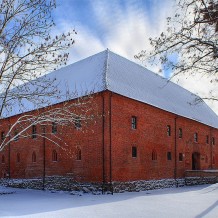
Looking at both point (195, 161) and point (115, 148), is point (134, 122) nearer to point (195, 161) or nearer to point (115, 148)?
point (115, 148)

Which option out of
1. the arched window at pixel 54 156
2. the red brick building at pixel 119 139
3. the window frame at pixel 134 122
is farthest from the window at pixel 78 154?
the window frame at pixel 134 122

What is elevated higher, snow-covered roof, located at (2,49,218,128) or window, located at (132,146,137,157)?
snow-covered roof, located at (2,49,218,128)

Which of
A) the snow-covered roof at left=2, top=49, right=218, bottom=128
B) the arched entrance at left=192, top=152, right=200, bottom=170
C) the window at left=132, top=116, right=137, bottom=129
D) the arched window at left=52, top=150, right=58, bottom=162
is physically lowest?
the arched entrance at left=192, top=152, right=200, bottom=170

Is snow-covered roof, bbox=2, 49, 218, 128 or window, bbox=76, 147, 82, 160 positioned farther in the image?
snow-covered roof, bbox=2, 49, 218, 128

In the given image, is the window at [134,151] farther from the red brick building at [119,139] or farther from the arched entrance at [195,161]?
the arched entrance at [195,161]

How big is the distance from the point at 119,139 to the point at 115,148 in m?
0.77

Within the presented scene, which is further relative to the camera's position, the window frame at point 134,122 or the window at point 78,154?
the window frame at point 134,122

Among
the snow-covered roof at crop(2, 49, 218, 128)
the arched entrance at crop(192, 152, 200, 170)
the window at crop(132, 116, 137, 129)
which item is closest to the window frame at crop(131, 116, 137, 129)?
the window at crop(132, 116, 137, 129)

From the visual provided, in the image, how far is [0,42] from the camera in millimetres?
9344

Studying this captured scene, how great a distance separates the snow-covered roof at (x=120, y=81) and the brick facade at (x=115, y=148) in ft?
2.22

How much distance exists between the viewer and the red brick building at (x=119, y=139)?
21.9 m

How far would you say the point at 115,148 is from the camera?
21.9 meters

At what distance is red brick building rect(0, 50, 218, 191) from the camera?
21859 mm

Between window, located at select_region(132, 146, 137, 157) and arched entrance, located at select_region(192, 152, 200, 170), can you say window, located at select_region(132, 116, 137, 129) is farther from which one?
arched entrance, located at select_region(192, 152, 200, 170)
